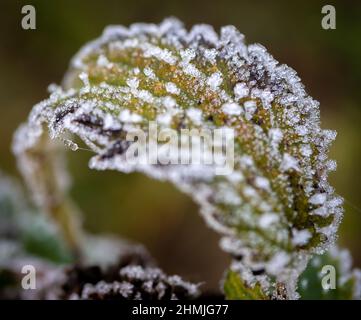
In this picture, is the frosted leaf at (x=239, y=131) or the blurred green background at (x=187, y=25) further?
the blurred green background at (x=187, y=25)

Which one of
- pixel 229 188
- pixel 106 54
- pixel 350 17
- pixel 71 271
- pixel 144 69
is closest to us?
pixel 229 188

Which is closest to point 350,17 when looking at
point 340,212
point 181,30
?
point 181,30

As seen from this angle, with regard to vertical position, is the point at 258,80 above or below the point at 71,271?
above

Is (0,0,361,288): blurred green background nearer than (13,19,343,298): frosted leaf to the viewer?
No

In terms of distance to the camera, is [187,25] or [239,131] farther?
[187,25]
